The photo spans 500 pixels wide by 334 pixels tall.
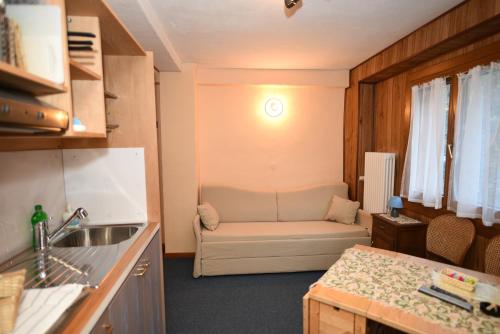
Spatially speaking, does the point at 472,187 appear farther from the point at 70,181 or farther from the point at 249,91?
the point at 70,181

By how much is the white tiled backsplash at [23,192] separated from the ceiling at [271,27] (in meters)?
1.11

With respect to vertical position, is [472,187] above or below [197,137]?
below

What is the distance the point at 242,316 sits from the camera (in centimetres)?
228

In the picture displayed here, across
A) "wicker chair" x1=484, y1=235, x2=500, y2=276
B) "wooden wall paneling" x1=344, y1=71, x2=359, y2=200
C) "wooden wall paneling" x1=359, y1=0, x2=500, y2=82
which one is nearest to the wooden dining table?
"wicker chair" x1=484, y1=235, x2=500, y2=276

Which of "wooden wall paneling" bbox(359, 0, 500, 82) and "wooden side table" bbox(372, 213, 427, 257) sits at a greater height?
"wooden wall paneling" bbox(359, 0, 500, 82)

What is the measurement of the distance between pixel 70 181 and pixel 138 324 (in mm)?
1085

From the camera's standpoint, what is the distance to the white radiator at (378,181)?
308 centimetres

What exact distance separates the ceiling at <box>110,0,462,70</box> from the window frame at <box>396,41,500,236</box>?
446 mm

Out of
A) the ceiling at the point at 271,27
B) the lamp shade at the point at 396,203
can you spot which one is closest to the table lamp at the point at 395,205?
the lamp shade at the point at 396,203

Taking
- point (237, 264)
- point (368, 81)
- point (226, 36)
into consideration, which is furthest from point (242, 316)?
point (368, 81)

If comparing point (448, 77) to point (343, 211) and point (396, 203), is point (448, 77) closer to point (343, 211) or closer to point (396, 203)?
point (396, 203)

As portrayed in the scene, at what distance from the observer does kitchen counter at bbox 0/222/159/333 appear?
888mm

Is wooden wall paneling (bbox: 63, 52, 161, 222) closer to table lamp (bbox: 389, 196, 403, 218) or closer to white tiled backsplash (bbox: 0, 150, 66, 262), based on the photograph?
white tiled backsplash (bbox: 0, 150, 66, 262)

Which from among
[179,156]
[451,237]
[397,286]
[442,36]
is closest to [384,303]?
[397,286]
